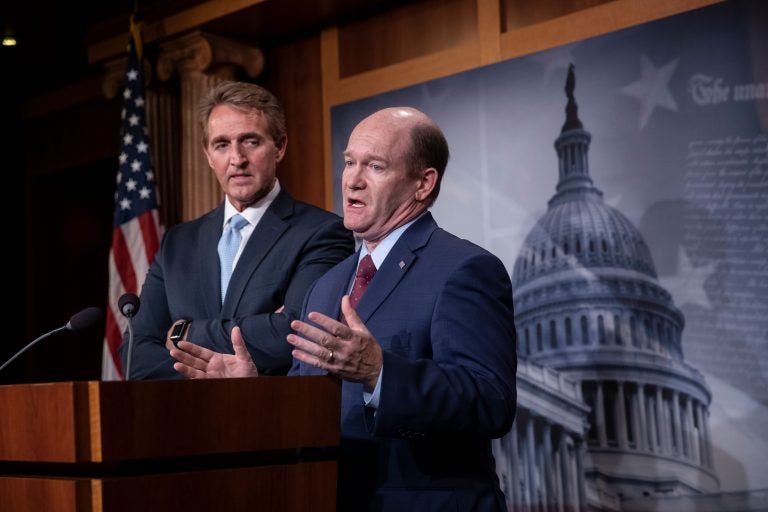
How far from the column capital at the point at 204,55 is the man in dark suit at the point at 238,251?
8.62 feet

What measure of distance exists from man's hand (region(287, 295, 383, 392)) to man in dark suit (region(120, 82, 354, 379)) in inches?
43.4

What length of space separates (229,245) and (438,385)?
4.59 ft

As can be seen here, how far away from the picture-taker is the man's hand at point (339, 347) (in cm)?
185

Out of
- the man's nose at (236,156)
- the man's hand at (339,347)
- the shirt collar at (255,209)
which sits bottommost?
the man's hand at (339,347)

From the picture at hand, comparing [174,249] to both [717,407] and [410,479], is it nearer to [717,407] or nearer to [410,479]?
[410,479]

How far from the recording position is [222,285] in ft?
10.6

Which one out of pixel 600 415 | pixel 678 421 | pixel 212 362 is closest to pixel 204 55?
pixel 600 415

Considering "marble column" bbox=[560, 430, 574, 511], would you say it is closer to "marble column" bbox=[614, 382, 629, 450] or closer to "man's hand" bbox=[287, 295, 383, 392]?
"marble column" bbox=[614, 382, 629, 450]

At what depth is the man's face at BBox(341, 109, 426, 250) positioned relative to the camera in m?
2.43

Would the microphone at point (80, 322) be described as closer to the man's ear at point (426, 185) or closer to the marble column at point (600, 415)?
the man's ear at point (426, 185)

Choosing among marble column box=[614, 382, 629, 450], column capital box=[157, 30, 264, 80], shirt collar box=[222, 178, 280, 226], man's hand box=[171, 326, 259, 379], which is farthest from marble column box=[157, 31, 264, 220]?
man's hand box=[171, 326, 259, 379]

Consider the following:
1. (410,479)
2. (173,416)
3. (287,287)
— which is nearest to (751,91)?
(287,287)

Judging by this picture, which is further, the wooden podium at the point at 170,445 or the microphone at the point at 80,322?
the microphone at the point at 80,322

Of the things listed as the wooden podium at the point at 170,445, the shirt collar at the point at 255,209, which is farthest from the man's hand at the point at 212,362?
the shirt collar at the point at 255,209
